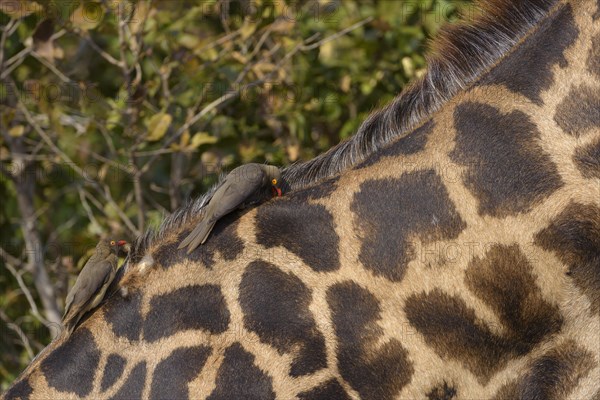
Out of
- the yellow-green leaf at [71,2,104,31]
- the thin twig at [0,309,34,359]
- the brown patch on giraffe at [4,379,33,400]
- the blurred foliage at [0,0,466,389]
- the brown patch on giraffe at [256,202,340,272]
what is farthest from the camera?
the thin twig at [0,309,34,359]

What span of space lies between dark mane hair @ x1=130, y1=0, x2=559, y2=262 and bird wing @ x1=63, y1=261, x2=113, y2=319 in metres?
0.78

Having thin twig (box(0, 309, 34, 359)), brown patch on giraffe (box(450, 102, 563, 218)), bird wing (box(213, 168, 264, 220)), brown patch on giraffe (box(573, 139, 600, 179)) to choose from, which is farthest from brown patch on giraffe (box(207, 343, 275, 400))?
thin twig (box(0, 309, 34, 359))

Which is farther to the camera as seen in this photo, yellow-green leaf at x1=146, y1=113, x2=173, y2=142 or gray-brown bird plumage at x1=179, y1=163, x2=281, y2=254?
yellow-green leaf at x1=146, y1=113, x2=173, y2=142

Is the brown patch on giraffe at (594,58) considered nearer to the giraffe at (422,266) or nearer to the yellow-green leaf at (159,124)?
the giraffe at (422,266)

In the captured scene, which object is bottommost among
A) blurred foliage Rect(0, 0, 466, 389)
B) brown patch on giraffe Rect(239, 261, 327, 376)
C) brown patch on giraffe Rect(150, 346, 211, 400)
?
blurred foliage Rect(0, 0, 466, 389)

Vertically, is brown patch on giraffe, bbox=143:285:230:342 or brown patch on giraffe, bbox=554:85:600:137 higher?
brown patch on giraffe, bbox=554:85:600:137

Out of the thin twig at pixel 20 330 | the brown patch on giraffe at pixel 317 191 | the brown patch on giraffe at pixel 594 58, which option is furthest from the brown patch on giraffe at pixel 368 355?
the thin twig at pixel 20 330

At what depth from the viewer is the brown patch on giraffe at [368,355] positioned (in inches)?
127

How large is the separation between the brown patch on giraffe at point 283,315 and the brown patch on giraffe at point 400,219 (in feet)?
0.90

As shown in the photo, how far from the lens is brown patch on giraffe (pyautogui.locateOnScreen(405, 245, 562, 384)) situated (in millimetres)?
3148

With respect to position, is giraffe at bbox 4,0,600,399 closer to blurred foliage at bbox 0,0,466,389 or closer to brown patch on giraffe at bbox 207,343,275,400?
brown patch on giraffe at bbox 207,343,275,400

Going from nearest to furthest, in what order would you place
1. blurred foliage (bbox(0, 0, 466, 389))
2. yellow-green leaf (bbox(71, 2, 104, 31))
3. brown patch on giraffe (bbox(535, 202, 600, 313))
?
brown patch on giraffe (bbox(535, 202, 600, 313)) → yellow-green leaf (bbox(71, 2, 104, 31)) → blurred foliage (bbox(0, 0, 466, 389))

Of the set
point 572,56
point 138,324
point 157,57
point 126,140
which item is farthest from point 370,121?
point 157,57

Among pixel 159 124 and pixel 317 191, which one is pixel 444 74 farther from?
pixel 159 124
